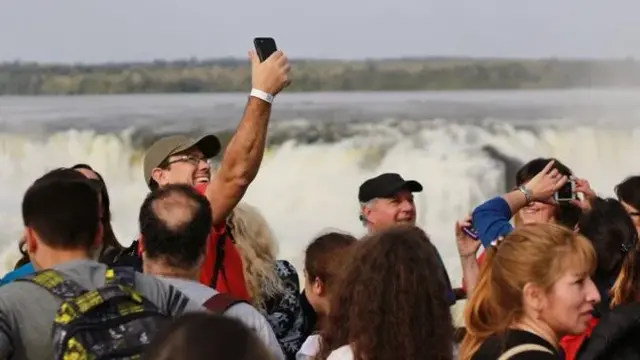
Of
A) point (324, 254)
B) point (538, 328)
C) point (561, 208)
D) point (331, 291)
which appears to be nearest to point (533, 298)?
point (538, 328)

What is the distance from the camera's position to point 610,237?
12.7 ft

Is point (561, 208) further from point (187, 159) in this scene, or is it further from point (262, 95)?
point (262, 95)

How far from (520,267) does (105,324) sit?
1010 mm

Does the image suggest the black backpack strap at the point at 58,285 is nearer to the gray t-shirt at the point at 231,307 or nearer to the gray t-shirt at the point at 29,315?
the gray t-shirt at the point at 29,315

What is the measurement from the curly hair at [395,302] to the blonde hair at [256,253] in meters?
1.29

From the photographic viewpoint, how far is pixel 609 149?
8.82 m

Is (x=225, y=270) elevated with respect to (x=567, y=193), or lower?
lower

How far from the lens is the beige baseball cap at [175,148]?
3924mm

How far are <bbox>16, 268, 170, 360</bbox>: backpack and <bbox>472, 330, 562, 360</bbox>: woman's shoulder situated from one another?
30.4 inches

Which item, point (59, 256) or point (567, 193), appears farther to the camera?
point (567, 193)

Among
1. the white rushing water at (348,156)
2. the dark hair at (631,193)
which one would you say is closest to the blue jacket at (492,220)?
the dark hair at (631,193)

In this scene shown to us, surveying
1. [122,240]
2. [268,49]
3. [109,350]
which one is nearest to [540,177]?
[268,49]

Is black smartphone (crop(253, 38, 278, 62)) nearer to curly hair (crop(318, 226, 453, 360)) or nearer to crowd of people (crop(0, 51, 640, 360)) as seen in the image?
crowd of people (crop(0, 51, 640, 360))

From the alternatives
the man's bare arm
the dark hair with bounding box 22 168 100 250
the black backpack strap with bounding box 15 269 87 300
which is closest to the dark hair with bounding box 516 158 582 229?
the man's bare arm
